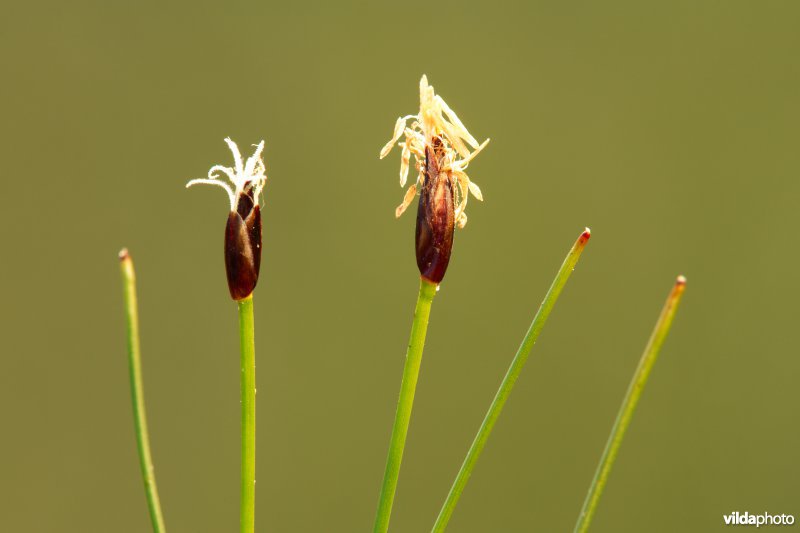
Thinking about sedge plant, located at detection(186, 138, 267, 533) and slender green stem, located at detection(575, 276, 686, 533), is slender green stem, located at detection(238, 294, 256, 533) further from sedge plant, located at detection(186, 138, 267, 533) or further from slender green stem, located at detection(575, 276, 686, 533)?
slender green stem, located at detection(575, 276, 686, 533)

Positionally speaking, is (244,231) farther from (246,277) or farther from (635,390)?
(635,390)

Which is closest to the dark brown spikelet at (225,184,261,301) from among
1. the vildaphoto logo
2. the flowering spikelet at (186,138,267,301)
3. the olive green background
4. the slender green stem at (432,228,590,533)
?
the flowering spikelet at (186,138,267,301)

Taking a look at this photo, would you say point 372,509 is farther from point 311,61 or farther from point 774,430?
→ point 311,61

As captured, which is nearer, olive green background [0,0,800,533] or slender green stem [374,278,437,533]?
slender green stem [374,278,437,533]

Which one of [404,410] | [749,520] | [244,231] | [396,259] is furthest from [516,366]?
[396,259]

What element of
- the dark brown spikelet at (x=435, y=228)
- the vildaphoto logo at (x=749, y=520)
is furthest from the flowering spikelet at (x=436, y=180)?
the vildaphoto logo at (x=749, y=520)

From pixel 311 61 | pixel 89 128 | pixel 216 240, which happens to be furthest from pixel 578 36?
pixel 89 128
